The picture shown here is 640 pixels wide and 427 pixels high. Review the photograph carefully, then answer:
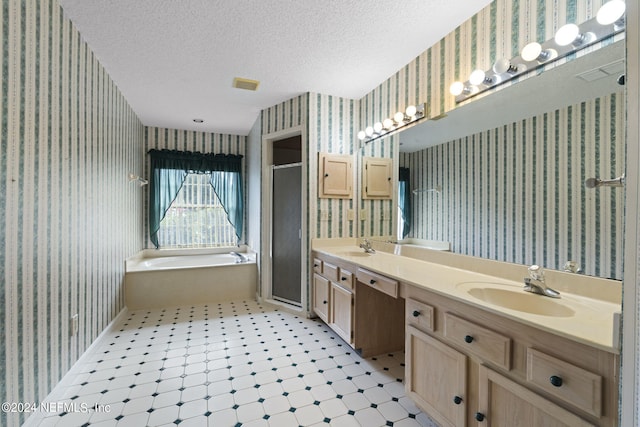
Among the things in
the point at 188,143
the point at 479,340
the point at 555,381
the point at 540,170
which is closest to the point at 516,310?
the point at 479,340

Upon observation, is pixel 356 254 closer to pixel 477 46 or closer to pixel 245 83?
pixel 477 46

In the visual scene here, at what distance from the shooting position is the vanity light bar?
7.20 ft

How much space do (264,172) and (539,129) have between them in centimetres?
273

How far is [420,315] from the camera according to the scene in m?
1.45

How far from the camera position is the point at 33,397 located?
1.46 m

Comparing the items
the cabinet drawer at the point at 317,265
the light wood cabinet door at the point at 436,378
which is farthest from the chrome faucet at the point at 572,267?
the cabinet drawer at the point at 317,265

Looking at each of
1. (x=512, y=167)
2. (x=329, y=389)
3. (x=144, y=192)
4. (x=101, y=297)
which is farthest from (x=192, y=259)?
(x=512, y=167)

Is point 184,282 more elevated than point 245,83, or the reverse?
point 245,83

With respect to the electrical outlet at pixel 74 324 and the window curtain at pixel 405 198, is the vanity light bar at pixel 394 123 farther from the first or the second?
the electrical outlet at pixel 74 324

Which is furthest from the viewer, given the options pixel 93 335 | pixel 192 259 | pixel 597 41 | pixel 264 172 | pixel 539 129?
pixel 192 259

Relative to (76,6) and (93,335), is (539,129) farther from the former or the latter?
(93,335)

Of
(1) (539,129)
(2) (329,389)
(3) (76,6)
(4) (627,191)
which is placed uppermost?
(3) (76,6)

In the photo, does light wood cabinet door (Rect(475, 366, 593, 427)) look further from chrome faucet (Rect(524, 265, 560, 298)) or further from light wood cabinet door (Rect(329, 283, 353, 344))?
light wood cabinet door (Rect(329, 283, 353, 344))

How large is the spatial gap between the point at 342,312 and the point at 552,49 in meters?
2.14
